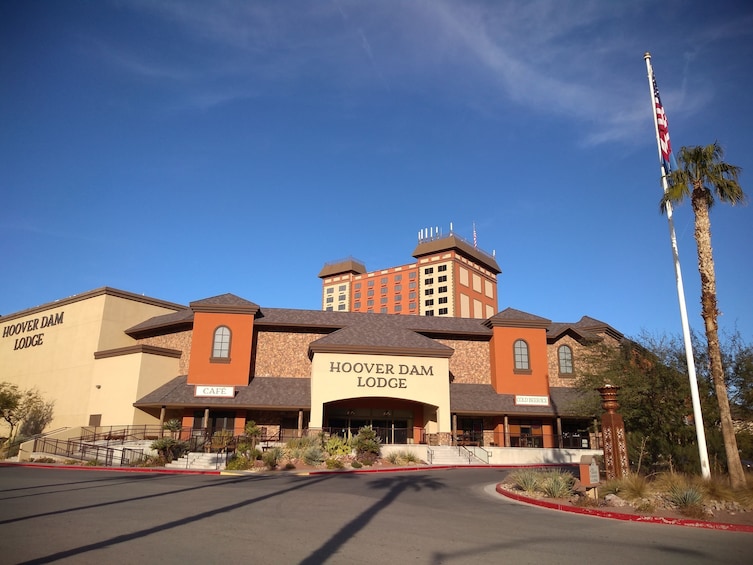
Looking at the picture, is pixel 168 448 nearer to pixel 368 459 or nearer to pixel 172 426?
pixel 172 426

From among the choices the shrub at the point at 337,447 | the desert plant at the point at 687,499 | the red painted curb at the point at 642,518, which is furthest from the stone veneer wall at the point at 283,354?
the desert plant at the point at 687,499

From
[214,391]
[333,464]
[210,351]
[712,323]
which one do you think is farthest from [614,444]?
[210,351]

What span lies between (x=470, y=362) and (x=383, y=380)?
26.7 feet

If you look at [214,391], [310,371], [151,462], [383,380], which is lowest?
[151,462]

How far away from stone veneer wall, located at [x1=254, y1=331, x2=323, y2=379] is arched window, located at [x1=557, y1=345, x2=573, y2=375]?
17.3 meters

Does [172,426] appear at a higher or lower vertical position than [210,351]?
lower

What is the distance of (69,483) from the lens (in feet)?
59.7

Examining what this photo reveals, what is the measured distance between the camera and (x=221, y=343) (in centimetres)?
3528

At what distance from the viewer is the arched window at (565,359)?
39.1 m

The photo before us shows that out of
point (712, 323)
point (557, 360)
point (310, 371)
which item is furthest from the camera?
point (557, 360)

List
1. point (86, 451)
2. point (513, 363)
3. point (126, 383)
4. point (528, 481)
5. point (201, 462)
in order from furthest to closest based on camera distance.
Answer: point (513, 363), point (126, 383), point (86, 451), point (201, 462), point (528, 481)

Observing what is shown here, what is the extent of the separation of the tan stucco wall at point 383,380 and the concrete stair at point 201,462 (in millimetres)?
7153

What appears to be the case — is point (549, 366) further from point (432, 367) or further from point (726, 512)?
point (726, 512)

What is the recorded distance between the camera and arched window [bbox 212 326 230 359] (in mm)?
35031
